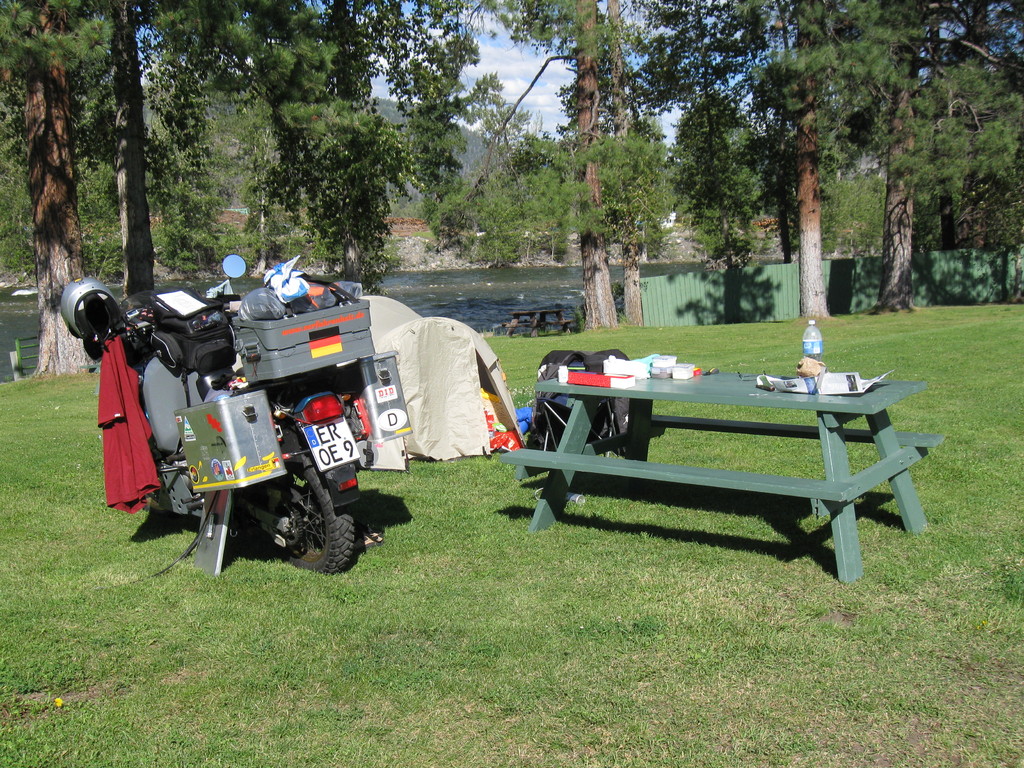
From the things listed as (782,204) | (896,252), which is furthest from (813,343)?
(782,204)

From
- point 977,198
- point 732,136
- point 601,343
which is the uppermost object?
point 732,136

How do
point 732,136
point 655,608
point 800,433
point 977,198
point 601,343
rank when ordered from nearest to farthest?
point 655,608 → point 800,433 → point 601,343 → point 977,198 → point 732,136

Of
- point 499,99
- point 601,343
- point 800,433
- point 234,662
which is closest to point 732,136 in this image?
point 499,99

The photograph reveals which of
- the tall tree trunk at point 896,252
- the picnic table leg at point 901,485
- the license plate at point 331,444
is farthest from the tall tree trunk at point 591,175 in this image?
the license plate at point 331,444

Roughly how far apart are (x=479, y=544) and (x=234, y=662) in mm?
1825

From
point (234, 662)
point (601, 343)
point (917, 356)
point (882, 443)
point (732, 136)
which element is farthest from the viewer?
point (732, 136)

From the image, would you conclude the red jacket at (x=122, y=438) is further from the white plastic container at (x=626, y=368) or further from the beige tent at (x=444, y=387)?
the beige tent at (x=444, y=387)

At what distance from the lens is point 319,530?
5141mm

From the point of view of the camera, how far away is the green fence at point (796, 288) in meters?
27.1

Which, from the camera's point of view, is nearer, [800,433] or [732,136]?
[800,433]

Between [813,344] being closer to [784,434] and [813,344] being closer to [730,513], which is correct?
[784,434]

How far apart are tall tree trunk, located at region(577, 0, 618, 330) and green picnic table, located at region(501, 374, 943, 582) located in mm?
16054

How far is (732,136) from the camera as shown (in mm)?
35531

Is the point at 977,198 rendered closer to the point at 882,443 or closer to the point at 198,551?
the point at 882,443
